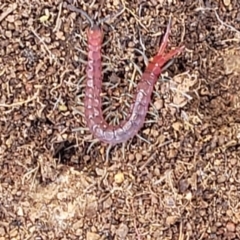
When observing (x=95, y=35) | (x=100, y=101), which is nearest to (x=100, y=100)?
(x=100, y=101)

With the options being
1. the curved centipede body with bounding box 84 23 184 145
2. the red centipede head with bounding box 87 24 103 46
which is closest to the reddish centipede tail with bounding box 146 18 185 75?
the curved centipede body with bounding box 84 23 184 145

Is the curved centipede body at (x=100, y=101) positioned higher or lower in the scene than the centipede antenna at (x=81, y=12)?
lower

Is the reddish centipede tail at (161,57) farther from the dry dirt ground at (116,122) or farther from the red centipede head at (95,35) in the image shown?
the red centipede head at (95,35)

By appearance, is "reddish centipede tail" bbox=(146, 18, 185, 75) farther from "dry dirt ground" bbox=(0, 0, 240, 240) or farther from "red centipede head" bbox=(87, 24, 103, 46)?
"red centipede head" bbox=(87, 24, 103, 46)

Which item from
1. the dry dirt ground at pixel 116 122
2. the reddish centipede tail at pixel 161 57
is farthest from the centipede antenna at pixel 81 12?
the reddish centipede tail at pixel 161 57

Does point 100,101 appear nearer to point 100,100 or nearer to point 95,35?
point 100,100

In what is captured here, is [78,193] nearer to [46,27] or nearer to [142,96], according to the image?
[142,96]

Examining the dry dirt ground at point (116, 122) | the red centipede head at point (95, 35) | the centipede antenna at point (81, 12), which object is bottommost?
the dry dirt ground at point (116, 122)
